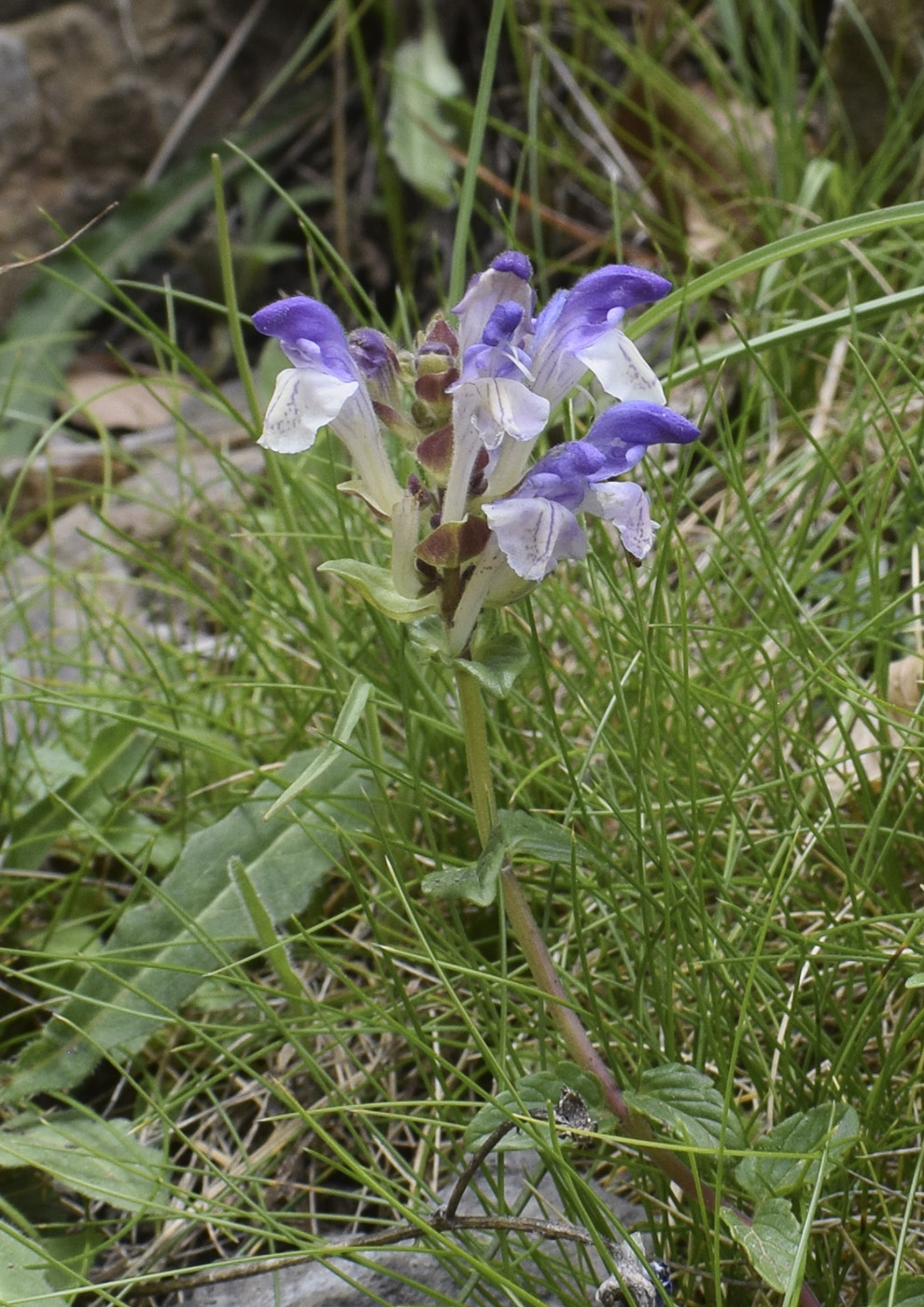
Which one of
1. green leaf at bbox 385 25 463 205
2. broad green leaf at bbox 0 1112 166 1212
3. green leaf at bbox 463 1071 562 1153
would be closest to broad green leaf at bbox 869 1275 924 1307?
green leaf at bbox 463 1071 562 1153

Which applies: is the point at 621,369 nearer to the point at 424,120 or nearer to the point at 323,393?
the point at 323,393

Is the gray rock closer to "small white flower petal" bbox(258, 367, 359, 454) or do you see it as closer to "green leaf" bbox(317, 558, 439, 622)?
"green leaf" bbox(317, 558, 439, 622)

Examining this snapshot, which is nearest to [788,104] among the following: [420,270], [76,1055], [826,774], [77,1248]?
[420,270]

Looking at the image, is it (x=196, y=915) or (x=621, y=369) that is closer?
(x=621, y=369)

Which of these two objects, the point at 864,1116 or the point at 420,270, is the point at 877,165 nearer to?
the point at 420,270

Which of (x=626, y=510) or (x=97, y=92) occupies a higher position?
(x=97, y=92)

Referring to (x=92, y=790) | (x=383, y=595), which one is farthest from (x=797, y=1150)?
(x=92, y=790)

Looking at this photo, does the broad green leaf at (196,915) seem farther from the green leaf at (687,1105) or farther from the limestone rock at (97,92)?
the limestone rock at (97,92)
